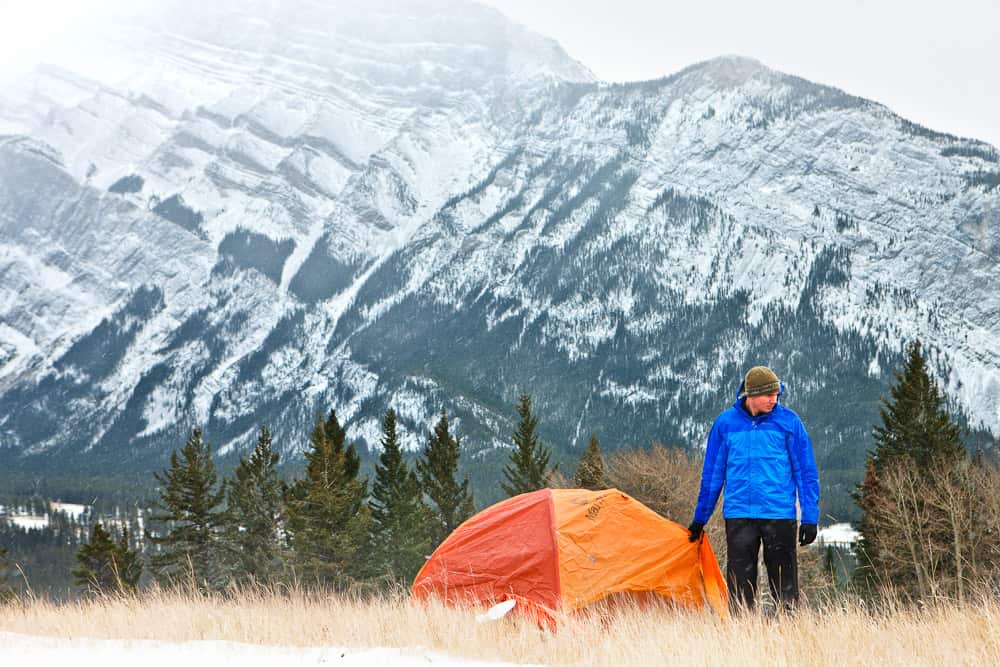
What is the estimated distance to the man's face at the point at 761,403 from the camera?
25.0 ft

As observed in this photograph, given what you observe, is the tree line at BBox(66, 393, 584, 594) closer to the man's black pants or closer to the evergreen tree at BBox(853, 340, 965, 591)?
the evergreen tree at BBox(853, 340, 965, 591)

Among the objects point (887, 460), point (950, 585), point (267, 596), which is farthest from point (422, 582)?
point (887, 460)

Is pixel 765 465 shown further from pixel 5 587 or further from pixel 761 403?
pixel 5 587

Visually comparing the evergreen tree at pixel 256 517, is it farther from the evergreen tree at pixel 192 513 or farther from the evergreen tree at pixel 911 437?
the evergreen tree at pixel 911 437

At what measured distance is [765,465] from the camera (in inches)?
304

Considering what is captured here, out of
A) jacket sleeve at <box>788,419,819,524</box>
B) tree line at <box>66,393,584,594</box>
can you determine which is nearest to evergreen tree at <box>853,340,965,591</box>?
tree line at <box>66,393,584,594</box>

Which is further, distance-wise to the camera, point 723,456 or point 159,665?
point 723,456

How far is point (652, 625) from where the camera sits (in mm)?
6879

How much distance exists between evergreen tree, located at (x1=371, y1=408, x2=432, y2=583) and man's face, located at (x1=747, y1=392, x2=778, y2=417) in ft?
114

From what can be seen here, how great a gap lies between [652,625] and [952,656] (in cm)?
→ 245

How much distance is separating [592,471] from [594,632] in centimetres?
3953

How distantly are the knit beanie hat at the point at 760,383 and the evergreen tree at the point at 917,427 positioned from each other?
1212 inches

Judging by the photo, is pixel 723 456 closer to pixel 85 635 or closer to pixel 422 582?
pixel 422 582

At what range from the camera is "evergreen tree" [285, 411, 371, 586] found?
34.1 metres
